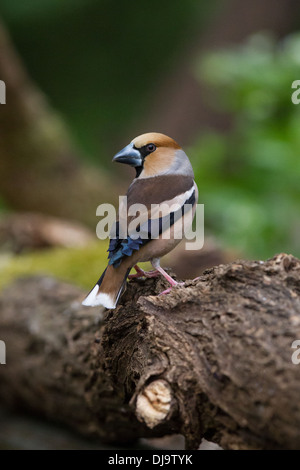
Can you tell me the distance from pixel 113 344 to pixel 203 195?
385 centimetres

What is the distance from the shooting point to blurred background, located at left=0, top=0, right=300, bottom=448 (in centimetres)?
523

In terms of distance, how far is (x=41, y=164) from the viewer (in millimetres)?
6918

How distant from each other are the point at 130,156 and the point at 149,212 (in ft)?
0.83

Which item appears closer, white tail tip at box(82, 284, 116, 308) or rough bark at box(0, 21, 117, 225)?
white tail tip at box(82, 284, 116, 308)

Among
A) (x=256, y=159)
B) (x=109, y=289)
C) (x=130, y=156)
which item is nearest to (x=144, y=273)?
(x=109, y=289)

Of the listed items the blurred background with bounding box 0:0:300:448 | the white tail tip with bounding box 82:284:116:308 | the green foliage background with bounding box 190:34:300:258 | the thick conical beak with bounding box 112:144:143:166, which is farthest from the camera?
the green foliage background with bounding box 190:34:300:258

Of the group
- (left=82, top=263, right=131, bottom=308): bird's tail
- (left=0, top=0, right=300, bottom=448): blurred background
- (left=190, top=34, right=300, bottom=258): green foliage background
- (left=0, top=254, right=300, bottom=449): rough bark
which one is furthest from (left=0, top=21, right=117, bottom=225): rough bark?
(left=82, top=263, right=131, bottom=308): bird's tail

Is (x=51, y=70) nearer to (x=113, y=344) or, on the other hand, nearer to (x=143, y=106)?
(x=143, y=106)

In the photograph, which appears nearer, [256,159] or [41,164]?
[256,159]

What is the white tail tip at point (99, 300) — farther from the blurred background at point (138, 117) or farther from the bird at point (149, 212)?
the blurred background at point (138, 117)

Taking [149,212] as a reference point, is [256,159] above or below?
above

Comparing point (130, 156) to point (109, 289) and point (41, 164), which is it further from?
point (41, 164)

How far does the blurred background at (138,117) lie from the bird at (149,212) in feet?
5.41

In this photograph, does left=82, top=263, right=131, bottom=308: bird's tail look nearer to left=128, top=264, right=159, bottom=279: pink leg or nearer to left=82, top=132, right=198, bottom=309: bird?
left=82, top=132, right=198, bottom=309: bird
